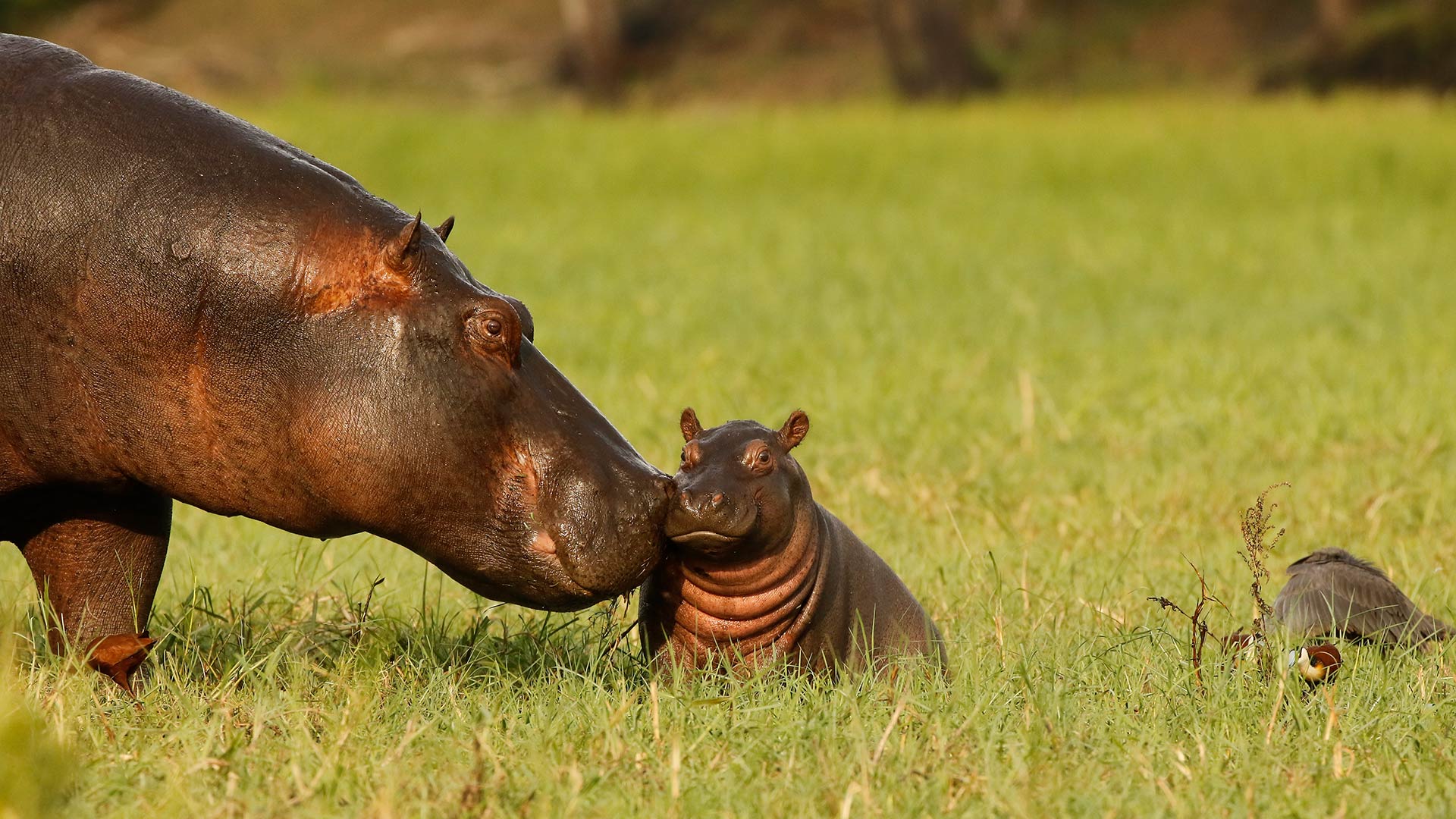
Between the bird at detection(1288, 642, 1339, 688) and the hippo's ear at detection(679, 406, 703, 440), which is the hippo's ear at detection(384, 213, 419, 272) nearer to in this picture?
the hippo's ear at detection(679, 406, 703, 440)

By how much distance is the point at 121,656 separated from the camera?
3871mm

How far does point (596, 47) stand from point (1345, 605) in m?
31.0

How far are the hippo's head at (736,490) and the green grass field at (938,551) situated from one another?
32 cm

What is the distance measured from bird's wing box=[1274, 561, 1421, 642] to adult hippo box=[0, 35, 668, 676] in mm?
1822

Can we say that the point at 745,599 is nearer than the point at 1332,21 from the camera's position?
Yes

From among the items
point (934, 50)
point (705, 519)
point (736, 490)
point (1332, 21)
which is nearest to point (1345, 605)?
point (736, 490)

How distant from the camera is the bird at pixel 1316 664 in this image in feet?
12.8

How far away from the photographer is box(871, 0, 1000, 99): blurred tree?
31109 millimetres

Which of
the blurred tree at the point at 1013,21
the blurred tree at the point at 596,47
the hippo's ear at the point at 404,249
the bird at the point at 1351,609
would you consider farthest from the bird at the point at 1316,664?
the blurred tree at the point at 1013,21

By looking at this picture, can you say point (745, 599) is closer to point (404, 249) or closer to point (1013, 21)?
point (404, 249)

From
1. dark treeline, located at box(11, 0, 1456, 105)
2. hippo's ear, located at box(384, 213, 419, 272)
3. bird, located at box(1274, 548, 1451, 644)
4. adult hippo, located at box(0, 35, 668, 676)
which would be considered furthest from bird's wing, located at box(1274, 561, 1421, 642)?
dark treeline, located at box(11, 0, 1456, 105)

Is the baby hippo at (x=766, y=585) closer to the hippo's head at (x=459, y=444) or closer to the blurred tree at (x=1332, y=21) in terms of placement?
the hippo's head at (x=459, y=444)

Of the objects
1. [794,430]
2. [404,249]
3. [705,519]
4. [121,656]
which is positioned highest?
[404,249]

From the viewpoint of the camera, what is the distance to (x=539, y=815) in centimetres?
308
